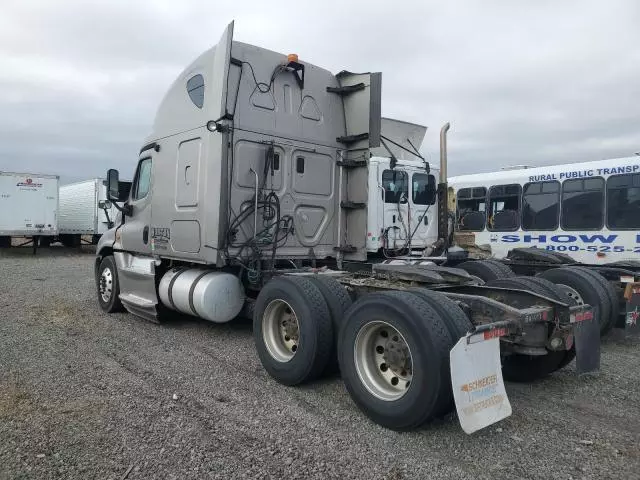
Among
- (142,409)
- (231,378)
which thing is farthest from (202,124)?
(142,409)

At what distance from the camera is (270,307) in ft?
17.0

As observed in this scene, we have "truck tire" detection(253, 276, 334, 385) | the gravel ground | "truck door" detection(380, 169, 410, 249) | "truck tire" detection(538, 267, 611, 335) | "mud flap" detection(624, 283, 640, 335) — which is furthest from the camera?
"truck door" detection(380, 169, 410, 249)

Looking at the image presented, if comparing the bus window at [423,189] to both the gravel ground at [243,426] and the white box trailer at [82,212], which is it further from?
the white box trailer at [82,212]

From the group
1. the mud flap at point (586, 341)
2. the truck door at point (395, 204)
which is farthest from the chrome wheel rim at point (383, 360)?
the truck door at point (395, 204)

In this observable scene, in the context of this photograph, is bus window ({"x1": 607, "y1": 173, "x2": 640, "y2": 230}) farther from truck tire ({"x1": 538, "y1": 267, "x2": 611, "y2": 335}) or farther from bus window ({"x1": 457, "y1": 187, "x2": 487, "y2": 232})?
truck tire ({"x1": 538, "y1": 267, "x2": 611, "y2": 335})

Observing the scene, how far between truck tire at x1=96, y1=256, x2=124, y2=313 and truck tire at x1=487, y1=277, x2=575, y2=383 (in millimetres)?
5779

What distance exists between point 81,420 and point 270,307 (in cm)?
192

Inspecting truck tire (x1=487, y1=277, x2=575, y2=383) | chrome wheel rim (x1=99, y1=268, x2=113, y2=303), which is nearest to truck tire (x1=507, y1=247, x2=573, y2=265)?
truck tire (x1=487, y1=277, x2=575, y2=383)

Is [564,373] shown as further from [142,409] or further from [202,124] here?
[202,124]

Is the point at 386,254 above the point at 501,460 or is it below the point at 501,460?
above

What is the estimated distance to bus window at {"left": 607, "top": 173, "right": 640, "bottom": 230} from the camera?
1007 centimetres

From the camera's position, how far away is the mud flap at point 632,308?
6.15m

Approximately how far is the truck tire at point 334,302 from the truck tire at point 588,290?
10.8 feet

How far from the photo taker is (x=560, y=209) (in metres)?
11.3
